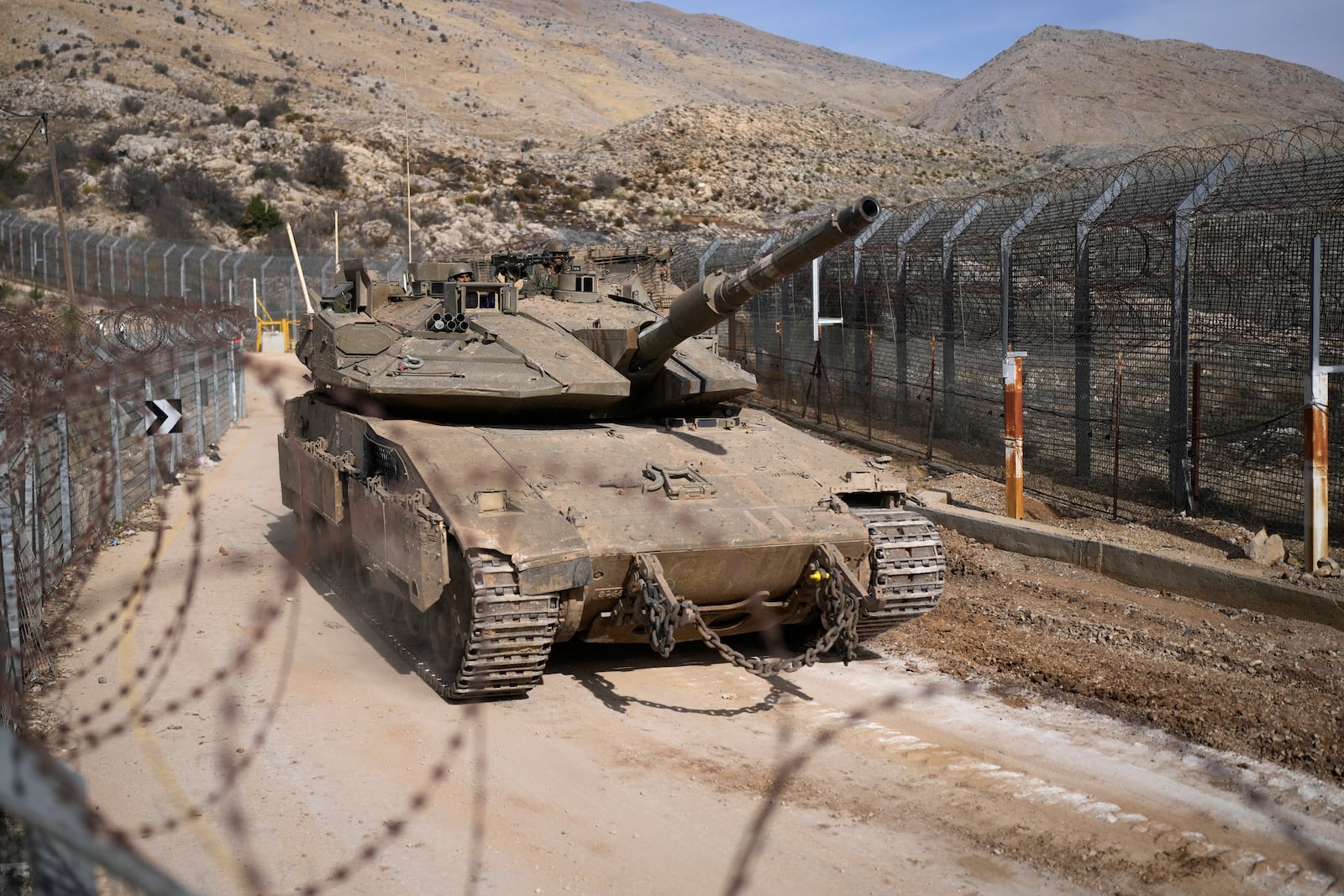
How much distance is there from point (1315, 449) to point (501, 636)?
22.1 feet

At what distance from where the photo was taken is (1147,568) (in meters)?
10.5

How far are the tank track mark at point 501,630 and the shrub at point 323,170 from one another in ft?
159

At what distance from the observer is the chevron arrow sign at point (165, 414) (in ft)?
42.9

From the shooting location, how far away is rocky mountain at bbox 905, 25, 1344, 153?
8619 cm

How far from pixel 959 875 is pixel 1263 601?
5.23 m

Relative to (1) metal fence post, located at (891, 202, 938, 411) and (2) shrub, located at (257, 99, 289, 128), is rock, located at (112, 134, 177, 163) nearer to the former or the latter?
(2) shrub, located at (257, 99, 289, 128)

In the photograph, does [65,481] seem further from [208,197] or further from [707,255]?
[208,197]

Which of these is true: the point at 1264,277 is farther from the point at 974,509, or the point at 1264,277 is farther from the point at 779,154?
the point at 779,154

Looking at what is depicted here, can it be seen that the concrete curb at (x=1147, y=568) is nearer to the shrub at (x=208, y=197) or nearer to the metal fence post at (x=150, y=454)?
the metal fence post at (x=150, y=454)

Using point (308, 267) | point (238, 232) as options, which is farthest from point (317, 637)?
point (238, 232)

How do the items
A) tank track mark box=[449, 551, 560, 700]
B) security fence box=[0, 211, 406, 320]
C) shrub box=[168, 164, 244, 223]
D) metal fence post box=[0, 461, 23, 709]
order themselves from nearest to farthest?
1. metal fence post box=[0, 461, 23, 709]
2. tank track mark box=[449, 551, 560, 700]
3. security fence box=[0, 211, 406, 320]
4. shrub box=[168, 164, 244, 223]

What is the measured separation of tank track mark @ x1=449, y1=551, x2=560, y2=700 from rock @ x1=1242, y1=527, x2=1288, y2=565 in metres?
6.28

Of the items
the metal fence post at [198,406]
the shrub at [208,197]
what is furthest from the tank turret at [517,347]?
the shrub at [208,197]

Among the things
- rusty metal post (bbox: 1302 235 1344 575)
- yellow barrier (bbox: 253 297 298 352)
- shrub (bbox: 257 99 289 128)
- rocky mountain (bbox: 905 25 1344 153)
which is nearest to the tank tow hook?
rusty metal post (bbox: 1302 235 1344 575)
